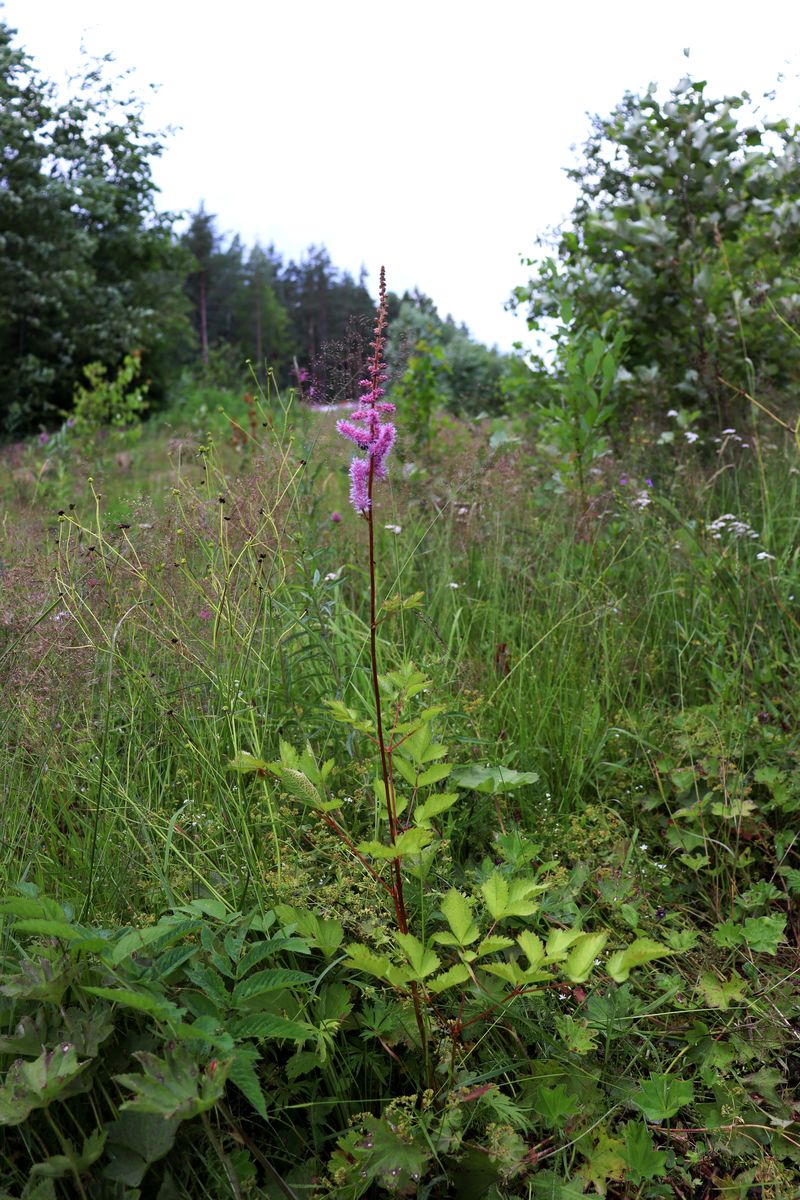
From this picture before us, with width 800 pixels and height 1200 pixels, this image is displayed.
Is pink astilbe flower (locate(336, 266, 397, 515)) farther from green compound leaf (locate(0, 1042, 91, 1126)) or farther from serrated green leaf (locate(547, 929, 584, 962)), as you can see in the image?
green compound leaf (locate(0, 1042, 91, 1126))

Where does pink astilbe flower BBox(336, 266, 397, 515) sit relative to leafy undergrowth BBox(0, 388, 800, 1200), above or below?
above

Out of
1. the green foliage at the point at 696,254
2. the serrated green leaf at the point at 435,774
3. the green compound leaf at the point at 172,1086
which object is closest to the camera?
the green compound leaf at the point at 172,1086

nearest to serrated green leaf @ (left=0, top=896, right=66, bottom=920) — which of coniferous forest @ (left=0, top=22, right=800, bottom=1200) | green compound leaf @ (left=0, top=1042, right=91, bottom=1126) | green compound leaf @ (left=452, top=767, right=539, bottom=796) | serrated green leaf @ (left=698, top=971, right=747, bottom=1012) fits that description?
coniferous forest @ (left=0, top=22, right=800, bottom=1200)

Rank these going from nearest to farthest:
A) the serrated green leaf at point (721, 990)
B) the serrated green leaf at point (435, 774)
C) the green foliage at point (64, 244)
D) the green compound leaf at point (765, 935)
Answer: the serrated green leaf at point (435, 774)
the serrated green leaf at point (721, 990)
the green compound leaf at point (765, 935)
the green foliage at point (64, 244)

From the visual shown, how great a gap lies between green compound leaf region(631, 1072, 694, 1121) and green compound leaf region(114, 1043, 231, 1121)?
803 mm

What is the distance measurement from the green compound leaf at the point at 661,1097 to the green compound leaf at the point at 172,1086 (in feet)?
2.63

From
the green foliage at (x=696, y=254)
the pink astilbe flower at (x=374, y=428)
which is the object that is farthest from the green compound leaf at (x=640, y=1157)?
the green foliage at (x=696, y=254)

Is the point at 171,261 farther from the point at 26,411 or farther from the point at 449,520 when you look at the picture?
the point at 449,520

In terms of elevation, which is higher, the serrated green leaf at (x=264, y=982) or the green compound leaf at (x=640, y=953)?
→ the green compound leaf at (x=640, y=953)

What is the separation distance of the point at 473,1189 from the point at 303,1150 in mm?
279

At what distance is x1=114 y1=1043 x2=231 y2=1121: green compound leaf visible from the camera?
3.34ft

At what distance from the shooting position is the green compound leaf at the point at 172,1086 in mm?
1018

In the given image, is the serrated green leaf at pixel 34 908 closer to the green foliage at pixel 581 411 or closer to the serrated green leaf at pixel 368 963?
Result: the serrated green leaf at pixel 368 963

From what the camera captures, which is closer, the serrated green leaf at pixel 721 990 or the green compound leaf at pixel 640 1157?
the green compound leaf at pixel 640 1157
